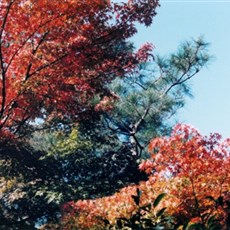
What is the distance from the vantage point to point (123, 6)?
7.43 meters

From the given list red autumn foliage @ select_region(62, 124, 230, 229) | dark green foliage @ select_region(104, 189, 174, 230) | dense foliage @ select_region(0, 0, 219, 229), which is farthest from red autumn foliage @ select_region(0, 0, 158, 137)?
dark green foliage @ select_region(104, 189, 174, 230)

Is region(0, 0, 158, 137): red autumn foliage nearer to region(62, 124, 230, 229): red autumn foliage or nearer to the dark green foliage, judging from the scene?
region(62, 124, 230, 229): red autumn foliage

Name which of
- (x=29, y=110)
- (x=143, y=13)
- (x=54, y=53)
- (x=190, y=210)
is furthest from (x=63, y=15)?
(x=190, y=210)

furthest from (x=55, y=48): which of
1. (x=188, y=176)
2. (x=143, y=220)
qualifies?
(x=143, y=220)

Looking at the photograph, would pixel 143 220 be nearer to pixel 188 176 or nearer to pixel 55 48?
pixel 188 176

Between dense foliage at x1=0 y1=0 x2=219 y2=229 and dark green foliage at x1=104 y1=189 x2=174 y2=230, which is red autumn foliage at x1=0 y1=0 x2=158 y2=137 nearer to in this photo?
dense foliage at x1=0 y1=0 x2=219 y2=229

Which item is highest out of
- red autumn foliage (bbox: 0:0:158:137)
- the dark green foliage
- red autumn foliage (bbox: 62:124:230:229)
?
red autumn foliage (bbox: 0:0:158:137)

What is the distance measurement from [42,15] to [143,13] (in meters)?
2.41

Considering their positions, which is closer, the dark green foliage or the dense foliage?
the dark green foliage

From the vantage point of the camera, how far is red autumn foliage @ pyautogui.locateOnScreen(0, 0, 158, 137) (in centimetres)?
588

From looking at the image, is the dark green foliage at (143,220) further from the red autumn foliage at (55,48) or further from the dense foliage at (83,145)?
the red autumn foliage at (55,48)

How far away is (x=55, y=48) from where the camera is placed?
259 inches

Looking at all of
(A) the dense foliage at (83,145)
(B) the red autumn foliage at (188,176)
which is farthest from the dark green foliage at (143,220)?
(B) the red autumn foliage at (188,176)

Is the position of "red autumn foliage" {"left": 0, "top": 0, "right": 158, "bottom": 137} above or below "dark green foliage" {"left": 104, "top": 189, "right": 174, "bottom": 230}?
above
